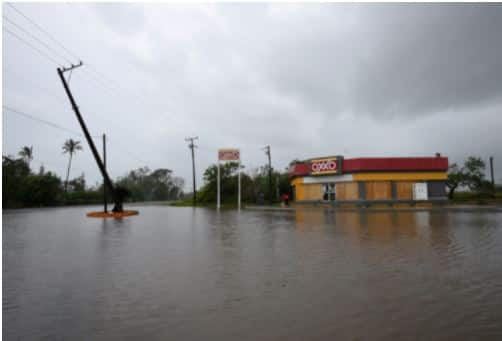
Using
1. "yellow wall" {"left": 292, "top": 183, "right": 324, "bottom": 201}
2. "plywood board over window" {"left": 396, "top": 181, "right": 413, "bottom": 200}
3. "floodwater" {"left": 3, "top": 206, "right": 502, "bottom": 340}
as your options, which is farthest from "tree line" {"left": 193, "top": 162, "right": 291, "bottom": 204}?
"floodwater" {"left": 3, "top": 206, "right": 502, "bottom": 340}

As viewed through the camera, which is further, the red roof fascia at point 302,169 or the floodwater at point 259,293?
the red roof fascia at point 302,169

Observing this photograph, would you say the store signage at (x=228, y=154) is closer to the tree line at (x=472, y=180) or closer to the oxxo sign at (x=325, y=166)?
the oxxo sign at (x=325, y=166)

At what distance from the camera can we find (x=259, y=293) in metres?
4.45

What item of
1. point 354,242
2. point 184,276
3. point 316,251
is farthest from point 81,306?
point 354,242

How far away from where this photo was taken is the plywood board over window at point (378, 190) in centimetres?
3029

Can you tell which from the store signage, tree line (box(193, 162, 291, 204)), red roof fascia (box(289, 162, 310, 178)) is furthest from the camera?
tree line (box(193, 162, 291, 204))

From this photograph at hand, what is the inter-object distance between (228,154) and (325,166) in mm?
11946

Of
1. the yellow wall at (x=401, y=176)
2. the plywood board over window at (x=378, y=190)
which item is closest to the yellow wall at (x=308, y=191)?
the yellow wall at (x=401, y=176)

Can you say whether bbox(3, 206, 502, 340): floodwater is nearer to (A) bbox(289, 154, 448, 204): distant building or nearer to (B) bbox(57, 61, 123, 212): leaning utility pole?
(B) bbox(57, 61, 123, 212): leaning utility pole

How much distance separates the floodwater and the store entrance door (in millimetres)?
24209

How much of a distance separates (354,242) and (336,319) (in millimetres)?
5644

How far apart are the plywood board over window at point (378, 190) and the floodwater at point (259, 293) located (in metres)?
23.1

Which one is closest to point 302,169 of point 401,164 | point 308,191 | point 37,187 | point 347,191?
point 308,191

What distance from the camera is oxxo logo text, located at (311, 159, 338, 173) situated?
31.7 metres
